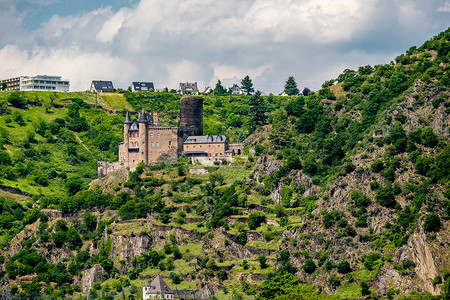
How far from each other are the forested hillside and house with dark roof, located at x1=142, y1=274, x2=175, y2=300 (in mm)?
2530

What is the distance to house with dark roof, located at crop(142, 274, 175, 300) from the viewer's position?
125 meters

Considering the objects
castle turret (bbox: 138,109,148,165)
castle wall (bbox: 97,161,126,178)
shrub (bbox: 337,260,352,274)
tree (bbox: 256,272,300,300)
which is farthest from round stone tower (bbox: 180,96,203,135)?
tree (bbox: 256,272,300,300)

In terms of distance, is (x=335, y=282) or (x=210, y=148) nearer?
(x=335, y=282)

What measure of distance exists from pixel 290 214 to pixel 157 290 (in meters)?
25.2

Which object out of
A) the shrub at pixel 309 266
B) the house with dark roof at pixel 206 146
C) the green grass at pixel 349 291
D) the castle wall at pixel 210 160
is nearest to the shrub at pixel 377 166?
the shrub at pixel 309 266

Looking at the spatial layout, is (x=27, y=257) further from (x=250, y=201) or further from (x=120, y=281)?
(x=250, y=201)

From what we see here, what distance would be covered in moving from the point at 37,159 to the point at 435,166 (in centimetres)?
8985

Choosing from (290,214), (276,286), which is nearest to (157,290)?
(276,286)

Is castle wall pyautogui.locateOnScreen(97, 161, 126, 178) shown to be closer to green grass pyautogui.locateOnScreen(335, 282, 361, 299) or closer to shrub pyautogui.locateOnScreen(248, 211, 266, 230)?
shrub pyautogui.locateOnScreen(248, 211, 266, 230)

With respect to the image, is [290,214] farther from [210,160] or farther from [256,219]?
[210,160]

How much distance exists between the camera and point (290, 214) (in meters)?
139

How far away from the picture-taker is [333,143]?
147125mm

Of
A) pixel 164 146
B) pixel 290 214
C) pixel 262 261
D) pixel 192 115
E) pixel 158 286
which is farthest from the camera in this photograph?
pixel 192 115

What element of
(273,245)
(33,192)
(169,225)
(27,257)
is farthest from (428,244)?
(33,192)
